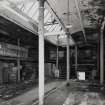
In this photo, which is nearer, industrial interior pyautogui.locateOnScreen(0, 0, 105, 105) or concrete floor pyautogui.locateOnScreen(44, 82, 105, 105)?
concrete floor pyautogui.locateOnScreen(44, 82, 105, 105)

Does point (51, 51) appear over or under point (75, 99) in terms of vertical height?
over

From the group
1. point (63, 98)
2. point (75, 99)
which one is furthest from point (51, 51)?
point (75, 99)

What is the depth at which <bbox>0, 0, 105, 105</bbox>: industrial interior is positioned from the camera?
586 cm

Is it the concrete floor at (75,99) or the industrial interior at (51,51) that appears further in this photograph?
the industrial interior at (51,51)

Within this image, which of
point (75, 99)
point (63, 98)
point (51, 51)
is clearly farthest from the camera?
point (51, 51)

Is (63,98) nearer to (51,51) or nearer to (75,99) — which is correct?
(75,99)

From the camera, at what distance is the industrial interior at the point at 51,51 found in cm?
586

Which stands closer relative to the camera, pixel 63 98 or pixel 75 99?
pixel 75 99

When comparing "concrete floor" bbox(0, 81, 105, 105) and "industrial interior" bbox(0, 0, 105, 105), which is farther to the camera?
"industrial interior" bbox(0, 0, 105, 105)

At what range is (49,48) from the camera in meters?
16.8

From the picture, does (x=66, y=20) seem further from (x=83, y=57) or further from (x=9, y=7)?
(x=83, y=57)

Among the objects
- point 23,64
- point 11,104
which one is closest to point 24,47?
point 23,64

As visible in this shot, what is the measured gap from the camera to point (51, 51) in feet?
55.1

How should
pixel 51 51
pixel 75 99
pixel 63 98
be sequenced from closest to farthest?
pixel 75 99
pixel 63 98
pixel 51 51
